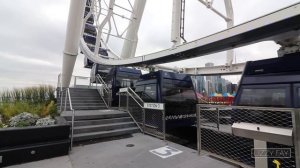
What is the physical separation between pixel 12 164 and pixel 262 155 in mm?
4962

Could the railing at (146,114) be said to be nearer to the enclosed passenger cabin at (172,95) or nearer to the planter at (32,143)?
the enclosed passenger cabin at (172,95)

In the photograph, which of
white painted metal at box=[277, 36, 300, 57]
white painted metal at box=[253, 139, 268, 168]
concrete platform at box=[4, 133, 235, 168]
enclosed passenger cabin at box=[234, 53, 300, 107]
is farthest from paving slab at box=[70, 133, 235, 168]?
white painted metal at box=[277, 36, 300, 57]

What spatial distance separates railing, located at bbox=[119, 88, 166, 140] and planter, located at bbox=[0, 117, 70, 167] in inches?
109

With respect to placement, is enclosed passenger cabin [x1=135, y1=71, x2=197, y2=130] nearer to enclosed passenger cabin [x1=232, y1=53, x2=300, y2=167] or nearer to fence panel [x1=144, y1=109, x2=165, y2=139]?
fence panel [x1=144, y1=109, x2=165, y2=139]

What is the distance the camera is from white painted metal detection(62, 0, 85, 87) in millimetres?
9252

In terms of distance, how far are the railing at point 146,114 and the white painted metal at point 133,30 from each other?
31.9 ft

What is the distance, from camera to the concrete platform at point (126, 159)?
146 inches

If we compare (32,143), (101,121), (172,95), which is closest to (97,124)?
(101,121)

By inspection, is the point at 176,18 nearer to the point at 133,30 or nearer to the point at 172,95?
the point at 172,95

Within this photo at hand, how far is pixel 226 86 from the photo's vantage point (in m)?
27.0

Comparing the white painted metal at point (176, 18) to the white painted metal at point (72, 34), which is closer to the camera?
the white painted metal at point (176, 18)

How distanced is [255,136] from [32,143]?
4.68m

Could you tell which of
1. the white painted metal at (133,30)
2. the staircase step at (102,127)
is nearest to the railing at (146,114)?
the staircase step at (102,127)

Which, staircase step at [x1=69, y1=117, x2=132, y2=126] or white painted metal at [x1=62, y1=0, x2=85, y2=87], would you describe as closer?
staircase step at [x1=69, y1=117, x2=132, y2=126]
